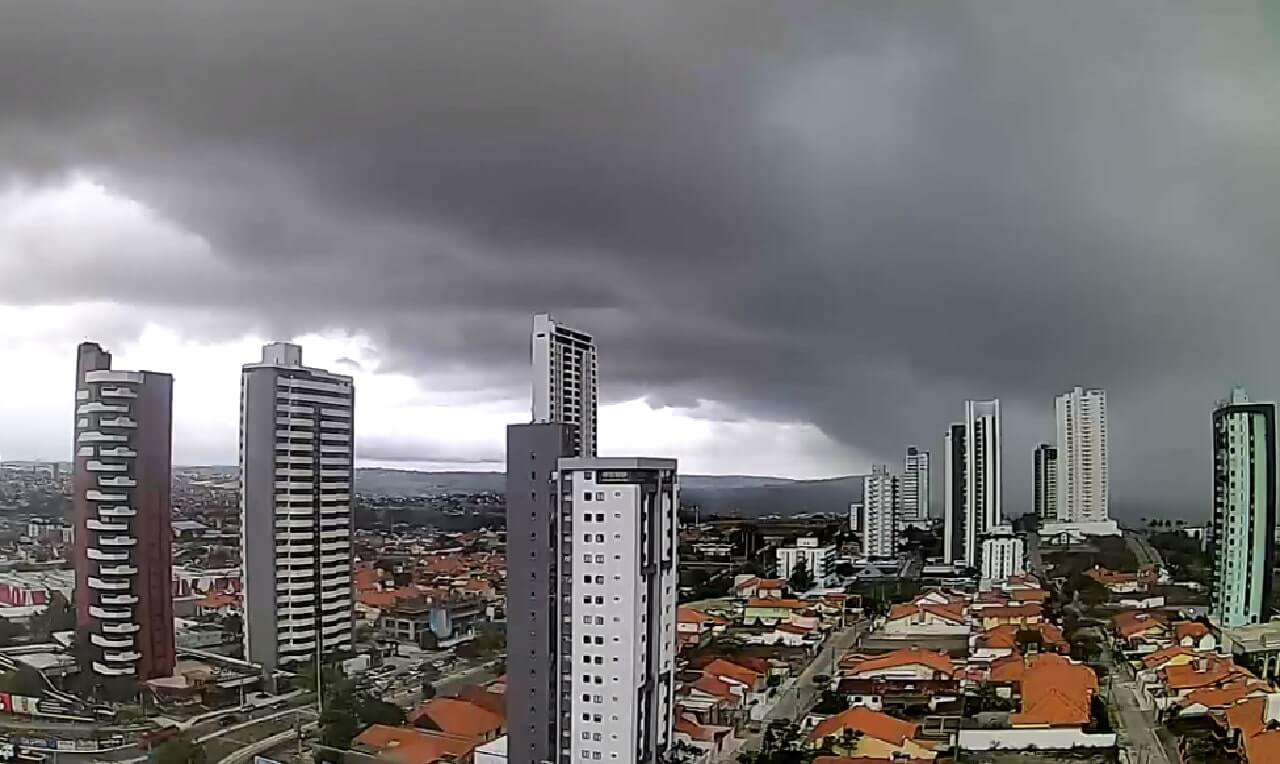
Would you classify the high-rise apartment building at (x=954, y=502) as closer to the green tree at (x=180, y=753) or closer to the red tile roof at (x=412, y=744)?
the red tile roof at (x=412, y=744)

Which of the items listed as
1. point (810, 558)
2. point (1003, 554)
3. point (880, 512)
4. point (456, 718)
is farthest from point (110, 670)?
point (1003, 554)

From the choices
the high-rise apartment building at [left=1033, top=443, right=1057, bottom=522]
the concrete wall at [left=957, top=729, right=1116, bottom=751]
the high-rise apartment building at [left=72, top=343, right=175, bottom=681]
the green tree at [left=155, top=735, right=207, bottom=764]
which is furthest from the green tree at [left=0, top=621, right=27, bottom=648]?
the high-rise apartment building at [left=1033, top=443, right=1057, bottom=522]

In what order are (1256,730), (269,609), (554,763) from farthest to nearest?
(269,609)
(1256,730)
(554,763)

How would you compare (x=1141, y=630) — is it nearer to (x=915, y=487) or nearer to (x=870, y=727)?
(x=915, y=487)

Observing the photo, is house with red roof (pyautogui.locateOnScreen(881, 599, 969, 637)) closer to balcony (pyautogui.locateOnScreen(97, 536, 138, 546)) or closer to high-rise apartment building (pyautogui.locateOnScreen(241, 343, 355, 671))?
high-rise apartment building (pyautogui.locateOnScreen(241, 343, 355, 671))

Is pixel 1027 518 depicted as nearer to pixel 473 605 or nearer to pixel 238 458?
pixel 473 605

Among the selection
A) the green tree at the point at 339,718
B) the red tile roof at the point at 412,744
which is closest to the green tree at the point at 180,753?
the green tree at the point at 339,718

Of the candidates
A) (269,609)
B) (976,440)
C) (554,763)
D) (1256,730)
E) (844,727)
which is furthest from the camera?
(976,440)

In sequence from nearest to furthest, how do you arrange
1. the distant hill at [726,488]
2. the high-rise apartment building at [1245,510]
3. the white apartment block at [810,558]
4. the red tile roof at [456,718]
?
the red tile roof at [456,718] < the distant hill at [726,488] < the high-rise apartment building at [1245,510] < the white apartment block at [810,558]

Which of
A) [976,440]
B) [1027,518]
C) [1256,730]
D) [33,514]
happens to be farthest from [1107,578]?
[33,514]
